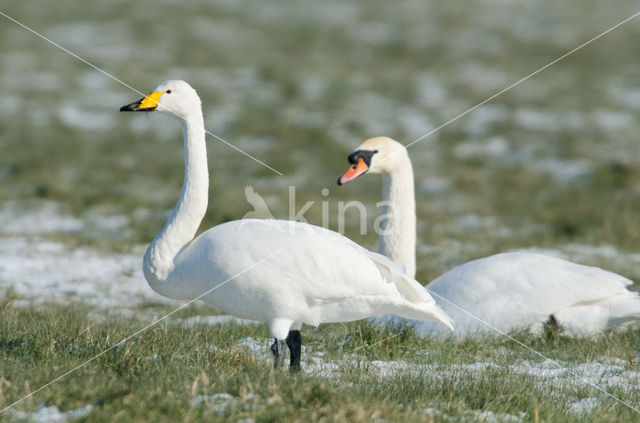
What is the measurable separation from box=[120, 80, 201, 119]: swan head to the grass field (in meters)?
1.70

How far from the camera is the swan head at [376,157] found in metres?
7.54

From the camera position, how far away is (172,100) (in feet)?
18.1

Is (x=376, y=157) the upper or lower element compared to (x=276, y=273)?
upper

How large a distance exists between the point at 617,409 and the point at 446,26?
1366 inches

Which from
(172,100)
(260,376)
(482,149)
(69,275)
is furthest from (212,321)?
(482,149)

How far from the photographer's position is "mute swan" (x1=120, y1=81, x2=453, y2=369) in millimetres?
4891

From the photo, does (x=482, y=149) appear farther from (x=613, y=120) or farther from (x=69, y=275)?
(x=69, y=275)

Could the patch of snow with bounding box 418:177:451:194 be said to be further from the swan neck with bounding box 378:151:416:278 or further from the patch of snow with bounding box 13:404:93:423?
the patch of snow with bounding box 13:404:93:423

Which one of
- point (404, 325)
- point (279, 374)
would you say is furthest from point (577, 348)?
point (279, 374)

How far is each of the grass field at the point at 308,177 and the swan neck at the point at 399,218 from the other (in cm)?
109

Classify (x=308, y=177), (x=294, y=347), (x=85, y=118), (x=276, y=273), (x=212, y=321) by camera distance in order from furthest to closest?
1. (x=85, y=118)
2. (x=308, y=177)
3. (x=212, y=321)
4. (x=294, y=347)
5. (x=276, y=273)

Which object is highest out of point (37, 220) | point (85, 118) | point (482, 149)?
point (85, 118)

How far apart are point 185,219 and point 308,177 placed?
1302cm

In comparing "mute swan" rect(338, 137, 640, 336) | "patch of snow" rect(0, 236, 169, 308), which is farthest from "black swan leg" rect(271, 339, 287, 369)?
"patch of snow" rect(0, 236, 169, 308)
